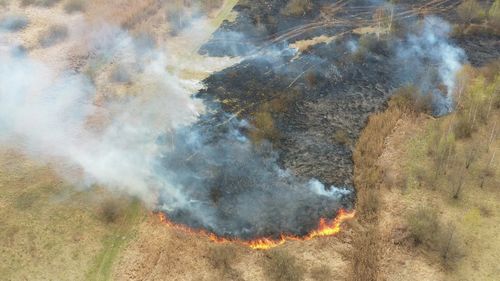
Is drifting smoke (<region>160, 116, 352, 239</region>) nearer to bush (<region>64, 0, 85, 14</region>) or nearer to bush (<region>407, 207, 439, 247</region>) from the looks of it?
bush (<region>407, 207, 439, 247</region>)

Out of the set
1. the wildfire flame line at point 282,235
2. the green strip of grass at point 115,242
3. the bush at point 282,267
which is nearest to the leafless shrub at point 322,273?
the bush at point 282,267

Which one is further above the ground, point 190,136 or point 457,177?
point 190,136

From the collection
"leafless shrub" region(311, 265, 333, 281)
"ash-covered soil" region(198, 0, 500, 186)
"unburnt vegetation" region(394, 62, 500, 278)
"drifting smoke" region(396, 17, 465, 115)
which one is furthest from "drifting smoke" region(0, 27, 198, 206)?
"drifting smoke" region(396, 17, 465, 115)

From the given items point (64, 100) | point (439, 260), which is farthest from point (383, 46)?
point (64, 100)

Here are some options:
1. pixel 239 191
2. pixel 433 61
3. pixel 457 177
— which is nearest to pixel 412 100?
pixel 433 61

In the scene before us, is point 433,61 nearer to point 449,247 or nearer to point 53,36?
point 449,247

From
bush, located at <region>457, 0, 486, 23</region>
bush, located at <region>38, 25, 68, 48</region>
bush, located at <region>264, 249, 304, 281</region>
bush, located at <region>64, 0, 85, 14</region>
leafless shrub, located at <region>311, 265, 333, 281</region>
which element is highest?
bush, located at <region>64, 0, 85, 14</region>

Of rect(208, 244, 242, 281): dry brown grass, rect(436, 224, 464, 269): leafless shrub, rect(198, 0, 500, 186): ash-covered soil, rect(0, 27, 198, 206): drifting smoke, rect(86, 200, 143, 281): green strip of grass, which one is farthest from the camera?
rect(198, 0, 500, 186): ash-covered soil
